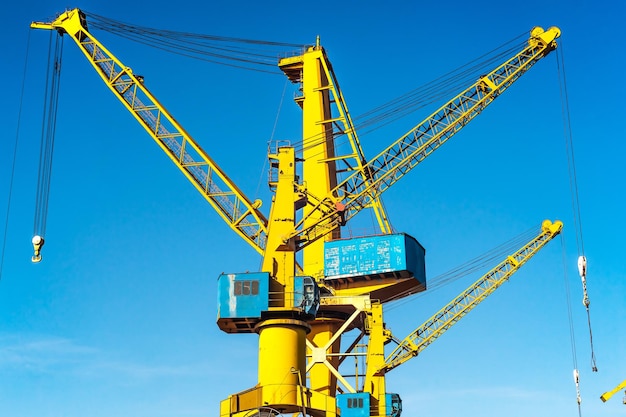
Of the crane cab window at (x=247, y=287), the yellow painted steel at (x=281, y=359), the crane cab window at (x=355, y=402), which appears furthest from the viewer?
the crane cab window at (x=355, y=402)

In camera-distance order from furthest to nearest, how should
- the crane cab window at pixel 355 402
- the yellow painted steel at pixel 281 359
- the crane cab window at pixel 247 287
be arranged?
the crane cab window at pixel 355 402 → the crane cab window at pixel 247 287 → the yellow painted steel at pixel 281 359

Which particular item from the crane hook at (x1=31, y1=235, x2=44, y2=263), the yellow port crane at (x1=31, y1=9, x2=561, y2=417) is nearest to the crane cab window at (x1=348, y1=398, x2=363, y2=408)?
the yellow port crane at (x1=31, y1=9, x2=561, y2=417)

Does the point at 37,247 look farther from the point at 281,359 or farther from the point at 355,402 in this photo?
the point at 355,402

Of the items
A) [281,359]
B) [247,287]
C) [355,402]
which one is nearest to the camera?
[281,359]

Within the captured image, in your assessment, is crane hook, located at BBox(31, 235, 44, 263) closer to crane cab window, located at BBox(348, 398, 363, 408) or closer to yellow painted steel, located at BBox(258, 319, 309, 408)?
yellow painted steel, located at BBox(258, 319, 309, 408)

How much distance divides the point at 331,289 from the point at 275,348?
73.9ft

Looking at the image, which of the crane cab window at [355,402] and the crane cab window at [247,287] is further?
the crane cab window at [355,402]

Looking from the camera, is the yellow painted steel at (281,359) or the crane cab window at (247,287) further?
the crane cab window at (247,287)

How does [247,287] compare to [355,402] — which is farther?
[355,402]

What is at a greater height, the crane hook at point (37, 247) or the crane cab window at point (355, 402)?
the crane hook at point (37, 247)

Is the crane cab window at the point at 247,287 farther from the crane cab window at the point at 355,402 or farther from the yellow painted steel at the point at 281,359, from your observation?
the crane cab window at the point at 355,402

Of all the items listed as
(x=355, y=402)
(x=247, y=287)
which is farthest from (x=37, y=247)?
(x=355, y=402)

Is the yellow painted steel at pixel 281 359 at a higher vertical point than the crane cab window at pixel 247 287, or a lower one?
lower

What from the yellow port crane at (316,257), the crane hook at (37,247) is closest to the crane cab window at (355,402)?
the yellow port crane at (316,257)
